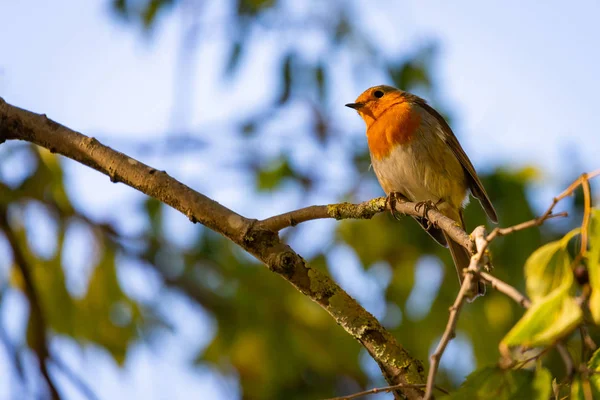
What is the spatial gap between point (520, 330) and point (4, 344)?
331 cm

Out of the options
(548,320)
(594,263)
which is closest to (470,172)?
(594,263)

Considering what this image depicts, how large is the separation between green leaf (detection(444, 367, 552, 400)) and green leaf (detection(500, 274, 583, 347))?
0.25 metres

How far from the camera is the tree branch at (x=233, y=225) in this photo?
7.70 ft

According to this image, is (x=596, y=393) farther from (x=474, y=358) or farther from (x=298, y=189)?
(x=298, y=189)

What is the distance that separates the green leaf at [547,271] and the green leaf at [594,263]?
42 mm

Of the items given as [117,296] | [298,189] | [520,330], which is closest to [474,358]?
[298,189]

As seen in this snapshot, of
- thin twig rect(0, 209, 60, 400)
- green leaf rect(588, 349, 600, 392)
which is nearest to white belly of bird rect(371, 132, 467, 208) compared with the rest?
thin twig rect(0, 209, 60, 400)

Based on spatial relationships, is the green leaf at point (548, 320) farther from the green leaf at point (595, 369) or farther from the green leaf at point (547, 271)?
the green leaf at point (595, 369)

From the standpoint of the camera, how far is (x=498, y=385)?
1.61m

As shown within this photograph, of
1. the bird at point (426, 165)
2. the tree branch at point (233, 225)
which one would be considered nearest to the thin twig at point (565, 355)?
the tree branch at point (233, 225)

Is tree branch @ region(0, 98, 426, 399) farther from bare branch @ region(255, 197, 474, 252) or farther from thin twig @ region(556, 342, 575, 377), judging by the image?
thin twig @ region(556, 342, 575, 377)

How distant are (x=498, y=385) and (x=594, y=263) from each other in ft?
1.18

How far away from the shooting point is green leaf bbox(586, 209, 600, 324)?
1.37 m

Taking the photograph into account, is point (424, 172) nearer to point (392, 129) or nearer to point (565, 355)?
point (392, 129)
